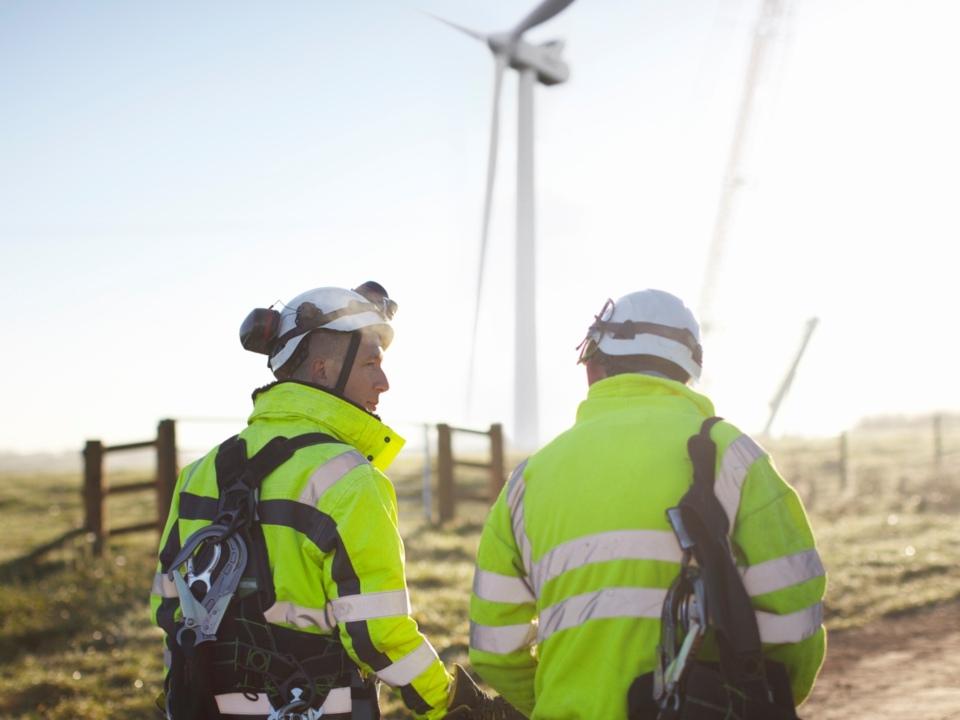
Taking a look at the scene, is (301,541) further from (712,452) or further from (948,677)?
(948,677)

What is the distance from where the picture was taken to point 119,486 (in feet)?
37.4

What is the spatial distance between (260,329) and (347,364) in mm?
347

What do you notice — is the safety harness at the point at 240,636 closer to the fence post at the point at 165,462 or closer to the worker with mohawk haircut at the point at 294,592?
the worker with mohawk haircut at the point at 294,592

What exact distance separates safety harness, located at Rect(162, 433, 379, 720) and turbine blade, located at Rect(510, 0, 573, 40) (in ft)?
71.8

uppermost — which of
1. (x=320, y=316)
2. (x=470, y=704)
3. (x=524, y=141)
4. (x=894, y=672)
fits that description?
(x=524, y=141)

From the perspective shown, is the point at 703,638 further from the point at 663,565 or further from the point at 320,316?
the point at 320,316

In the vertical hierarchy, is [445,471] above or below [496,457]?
below

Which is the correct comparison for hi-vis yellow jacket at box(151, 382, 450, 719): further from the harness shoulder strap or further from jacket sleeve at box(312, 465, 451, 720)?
the harness shoulder strap

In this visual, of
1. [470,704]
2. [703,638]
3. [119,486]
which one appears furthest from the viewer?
[119,486]

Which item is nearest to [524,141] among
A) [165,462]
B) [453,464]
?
[453,464]

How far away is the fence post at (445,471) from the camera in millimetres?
13758

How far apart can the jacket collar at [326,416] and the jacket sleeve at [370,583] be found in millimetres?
274

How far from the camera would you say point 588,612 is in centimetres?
288

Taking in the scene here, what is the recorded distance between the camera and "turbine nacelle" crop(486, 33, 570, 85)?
26375 mm
